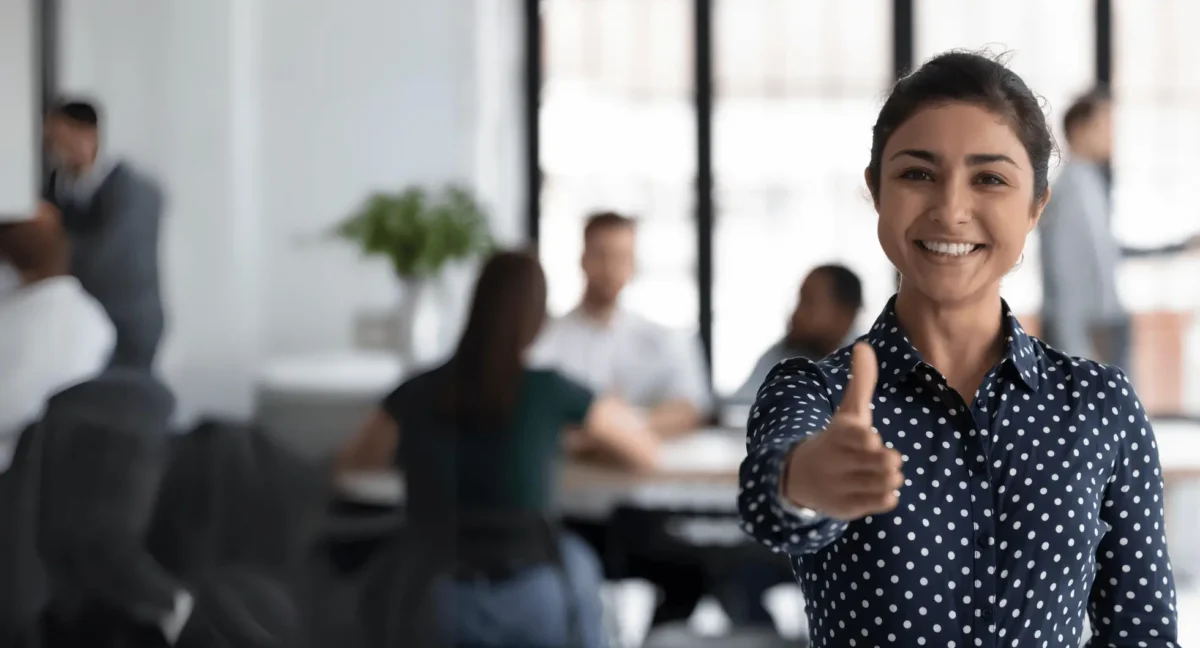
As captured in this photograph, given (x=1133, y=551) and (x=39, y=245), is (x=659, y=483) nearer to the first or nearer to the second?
(x=39, y=245)

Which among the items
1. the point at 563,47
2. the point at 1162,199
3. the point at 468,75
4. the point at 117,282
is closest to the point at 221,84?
the point at 117,282

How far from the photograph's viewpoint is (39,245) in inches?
105

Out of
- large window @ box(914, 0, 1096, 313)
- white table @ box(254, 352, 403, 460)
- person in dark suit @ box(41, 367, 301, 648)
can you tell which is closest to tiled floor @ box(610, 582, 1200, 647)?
white table @ box(254, 352, 403, 460)

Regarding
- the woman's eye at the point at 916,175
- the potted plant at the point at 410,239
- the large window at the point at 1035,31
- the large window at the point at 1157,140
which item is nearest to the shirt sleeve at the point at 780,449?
the woman's eye at the point at 916,175

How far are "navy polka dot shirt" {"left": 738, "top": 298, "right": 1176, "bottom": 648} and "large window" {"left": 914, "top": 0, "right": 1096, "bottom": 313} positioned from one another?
416 cm

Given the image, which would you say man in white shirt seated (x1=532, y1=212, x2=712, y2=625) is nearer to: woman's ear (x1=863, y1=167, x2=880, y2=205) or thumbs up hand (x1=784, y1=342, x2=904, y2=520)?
woman's ear (x1=863, y1=167, x2=880, y2=205)

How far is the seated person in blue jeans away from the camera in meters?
2.37

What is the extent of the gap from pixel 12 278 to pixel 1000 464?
2454 millimetres

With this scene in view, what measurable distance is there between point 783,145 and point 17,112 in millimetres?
2761

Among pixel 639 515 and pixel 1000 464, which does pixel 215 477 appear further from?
pixel 1000 464

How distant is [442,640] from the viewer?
2.57 m

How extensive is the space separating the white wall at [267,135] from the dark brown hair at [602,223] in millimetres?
681

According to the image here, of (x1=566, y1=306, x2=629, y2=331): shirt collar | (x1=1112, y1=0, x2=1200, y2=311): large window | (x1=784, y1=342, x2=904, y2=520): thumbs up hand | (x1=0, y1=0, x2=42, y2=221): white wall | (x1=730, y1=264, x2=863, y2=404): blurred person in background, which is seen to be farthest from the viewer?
(x1=1112, y1=0, x2=1200, y2=311): large window

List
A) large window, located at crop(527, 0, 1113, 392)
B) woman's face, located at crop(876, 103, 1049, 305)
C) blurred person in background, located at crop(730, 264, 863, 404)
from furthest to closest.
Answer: large window, located at crop(527, 0, 1113, 392) → blurred person in background, located at crop(730, 264, 863, 404) → woman's face, located at crop(876, 103, 1049, 305)
